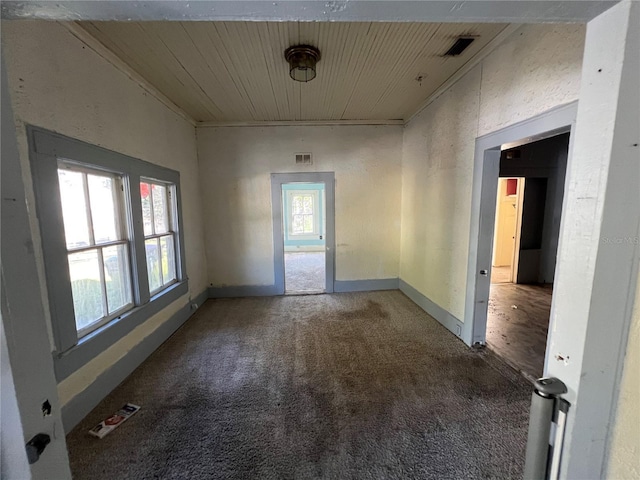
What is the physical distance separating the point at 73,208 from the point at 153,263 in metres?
1.11

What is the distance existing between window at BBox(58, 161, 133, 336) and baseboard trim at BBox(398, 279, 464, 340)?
332cm

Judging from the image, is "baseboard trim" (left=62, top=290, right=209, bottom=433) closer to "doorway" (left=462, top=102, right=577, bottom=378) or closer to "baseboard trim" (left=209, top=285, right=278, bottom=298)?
"baseboard trim" (left=209, top=285, right=278, bottom=298)

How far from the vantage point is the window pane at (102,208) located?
2.06 m

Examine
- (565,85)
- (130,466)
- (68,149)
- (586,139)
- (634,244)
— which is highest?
(565,85)

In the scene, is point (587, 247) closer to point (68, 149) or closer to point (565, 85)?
point (565, 85)

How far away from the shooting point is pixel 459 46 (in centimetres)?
214

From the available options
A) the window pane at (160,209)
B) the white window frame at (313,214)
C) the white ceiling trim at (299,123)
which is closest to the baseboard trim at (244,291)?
the window pane at (160,209)

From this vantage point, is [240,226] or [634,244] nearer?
[634,244]

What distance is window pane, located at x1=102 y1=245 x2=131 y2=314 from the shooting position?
219 cm

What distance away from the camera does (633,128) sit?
623 mm

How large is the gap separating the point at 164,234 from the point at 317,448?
8.94 feet

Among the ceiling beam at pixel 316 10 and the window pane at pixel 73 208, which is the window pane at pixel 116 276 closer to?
the window pane at pixel 73 208

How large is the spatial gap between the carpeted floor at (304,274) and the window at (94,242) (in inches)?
90.7

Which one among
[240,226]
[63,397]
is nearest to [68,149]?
[63,397]
